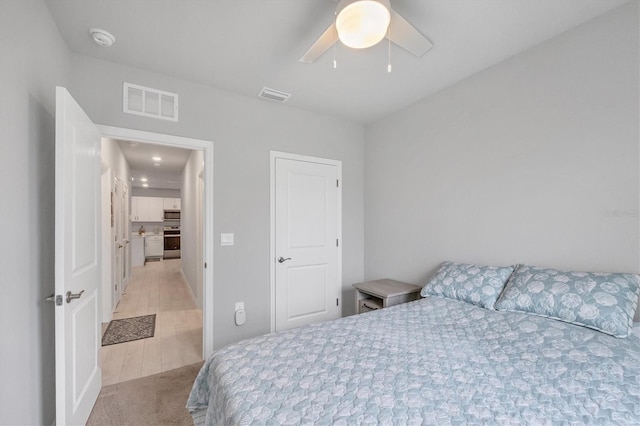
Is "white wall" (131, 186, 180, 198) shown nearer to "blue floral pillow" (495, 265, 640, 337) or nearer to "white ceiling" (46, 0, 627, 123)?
"white ceiling" (46, 0, 627, 123)

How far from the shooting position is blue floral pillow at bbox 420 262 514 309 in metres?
2.02

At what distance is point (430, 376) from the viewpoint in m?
1.21

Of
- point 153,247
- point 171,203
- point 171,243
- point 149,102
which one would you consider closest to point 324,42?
point 149,102

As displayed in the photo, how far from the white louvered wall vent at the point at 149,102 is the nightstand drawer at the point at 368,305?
104 inches

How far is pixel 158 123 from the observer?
2.50 meters

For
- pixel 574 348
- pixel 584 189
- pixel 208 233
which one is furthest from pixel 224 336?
pixel 584 189

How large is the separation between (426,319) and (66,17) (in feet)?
10.1

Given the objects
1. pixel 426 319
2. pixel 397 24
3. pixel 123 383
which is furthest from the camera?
pixel 123 383

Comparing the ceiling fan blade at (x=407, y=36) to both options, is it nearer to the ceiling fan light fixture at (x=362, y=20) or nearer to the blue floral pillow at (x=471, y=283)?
the ceiling fan light fixture at (x=362, y=20)

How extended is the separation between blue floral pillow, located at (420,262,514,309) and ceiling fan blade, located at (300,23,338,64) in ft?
6.43

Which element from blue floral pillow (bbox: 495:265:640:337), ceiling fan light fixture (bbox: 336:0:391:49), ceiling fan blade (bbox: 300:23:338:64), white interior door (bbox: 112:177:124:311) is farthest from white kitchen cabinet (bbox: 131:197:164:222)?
blue floral pillow (bbox: 495:265:640:337)

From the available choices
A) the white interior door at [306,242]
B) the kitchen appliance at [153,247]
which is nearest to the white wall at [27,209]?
the white interior door at [306,242]

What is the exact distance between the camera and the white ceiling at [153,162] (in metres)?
4.61

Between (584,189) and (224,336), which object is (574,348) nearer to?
(584,189)
